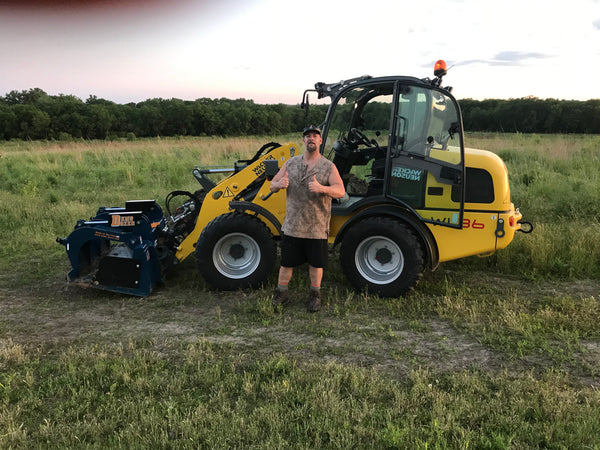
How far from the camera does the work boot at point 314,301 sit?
17.0ft

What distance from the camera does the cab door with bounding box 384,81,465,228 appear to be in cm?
517

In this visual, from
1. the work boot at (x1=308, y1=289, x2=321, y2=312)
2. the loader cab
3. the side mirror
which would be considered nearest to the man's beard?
the side mirror

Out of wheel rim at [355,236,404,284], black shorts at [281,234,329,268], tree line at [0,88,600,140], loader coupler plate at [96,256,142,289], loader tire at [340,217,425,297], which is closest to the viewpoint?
black shorts at [281,234,329,268]

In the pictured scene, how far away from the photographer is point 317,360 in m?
4.08

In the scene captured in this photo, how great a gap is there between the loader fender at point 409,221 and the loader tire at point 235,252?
37.2 inches

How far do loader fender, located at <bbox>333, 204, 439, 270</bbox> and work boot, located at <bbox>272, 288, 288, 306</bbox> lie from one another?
96cm

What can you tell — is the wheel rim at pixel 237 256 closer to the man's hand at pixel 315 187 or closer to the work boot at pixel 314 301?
the work boot at pixel 314 301

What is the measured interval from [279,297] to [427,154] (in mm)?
2273

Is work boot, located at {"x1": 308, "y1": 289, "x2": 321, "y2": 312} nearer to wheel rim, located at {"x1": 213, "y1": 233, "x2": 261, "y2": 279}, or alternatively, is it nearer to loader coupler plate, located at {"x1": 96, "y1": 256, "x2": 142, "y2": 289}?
wheel rim, located at {"x1": 213, "y1": 233, "x2": 261, "y2": 279}

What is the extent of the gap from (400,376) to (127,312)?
3.07 meters

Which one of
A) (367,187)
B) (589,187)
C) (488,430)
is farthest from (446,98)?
(589,187)

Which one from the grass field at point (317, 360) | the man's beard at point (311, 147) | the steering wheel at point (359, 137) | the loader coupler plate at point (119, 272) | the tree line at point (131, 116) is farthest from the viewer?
the tree line at point (131, 116)

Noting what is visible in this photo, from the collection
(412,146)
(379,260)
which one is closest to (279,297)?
(379,260)

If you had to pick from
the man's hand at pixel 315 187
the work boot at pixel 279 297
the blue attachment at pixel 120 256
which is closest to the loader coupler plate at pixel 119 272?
the blue attachment at pixel 120 256
